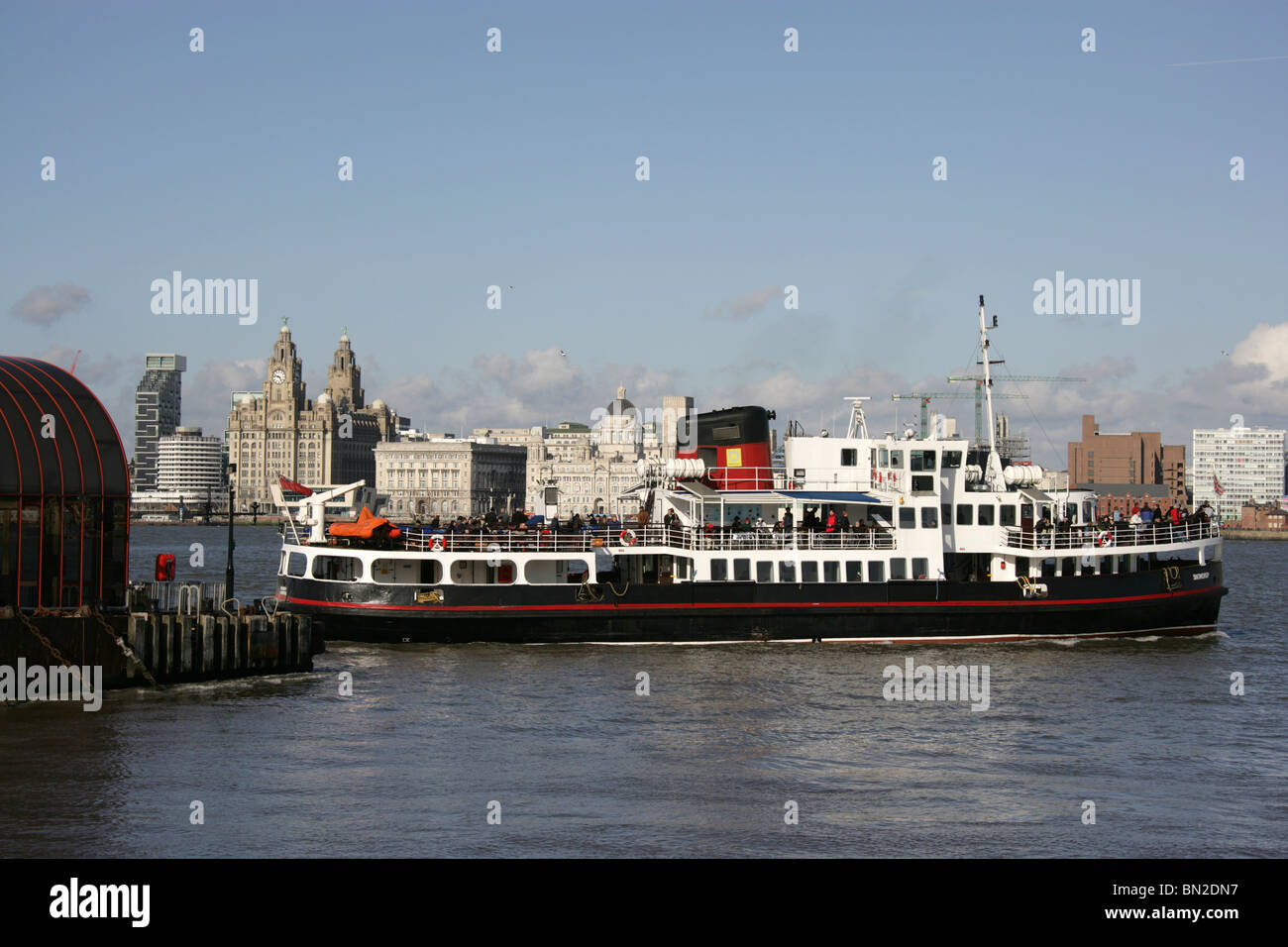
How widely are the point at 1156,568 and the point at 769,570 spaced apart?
15.4 m

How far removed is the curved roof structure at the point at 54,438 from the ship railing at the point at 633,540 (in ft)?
45.0

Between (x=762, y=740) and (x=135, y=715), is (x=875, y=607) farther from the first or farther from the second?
(x=135, y=715)

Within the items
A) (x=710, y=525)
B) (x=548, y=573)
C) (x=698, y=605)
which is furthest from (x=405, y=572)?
(x=710, y=525)

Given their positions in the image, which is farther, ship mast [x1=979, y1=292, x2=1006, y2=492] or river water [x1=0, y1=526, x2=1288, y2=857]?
ship mast [x1=979, y1=292, x2=1006, y2=492]

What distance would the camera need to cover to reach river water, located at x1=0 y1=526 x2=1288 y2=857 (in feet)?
76.0

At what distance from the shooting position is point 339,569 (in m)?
49.3
